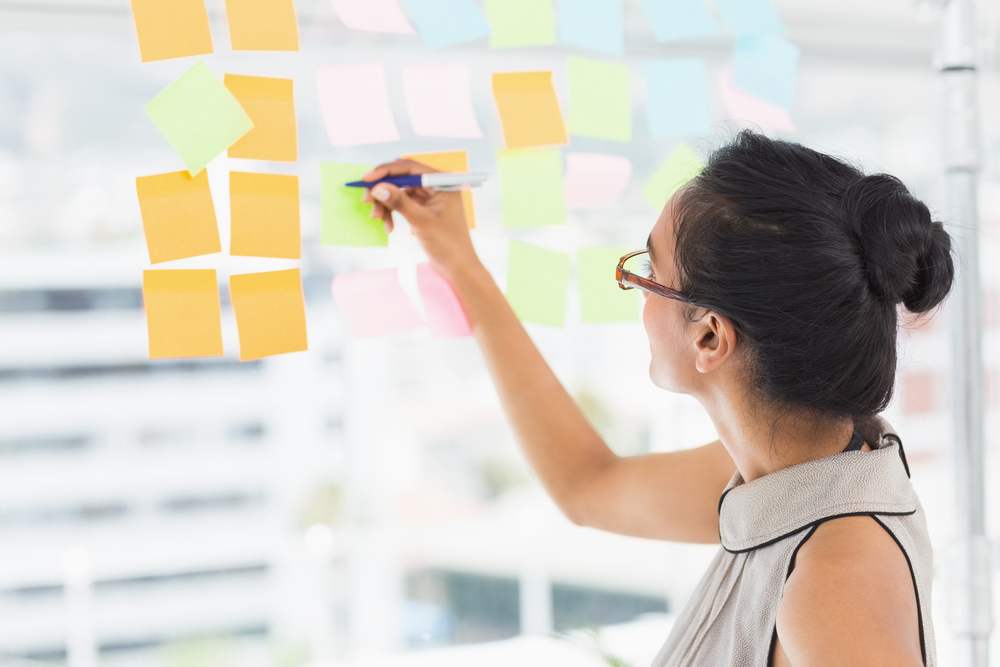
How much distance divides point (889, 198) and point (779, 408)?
210 millimetres

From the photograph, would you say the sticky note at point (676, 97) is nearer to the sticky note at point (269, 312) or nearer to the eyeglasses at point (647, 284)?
the eyeglasses at point (647, 284)

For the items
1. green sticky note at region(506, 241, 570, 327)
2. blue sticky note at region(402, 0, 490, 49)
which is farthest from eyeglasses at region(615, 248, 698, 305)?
blue sticky note at region(402, 0, 490, 49)

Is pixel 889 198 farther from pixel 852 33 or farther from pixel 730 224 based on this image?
pixel 852 33

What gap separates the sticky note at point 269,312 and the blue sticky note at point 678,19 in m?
0.61

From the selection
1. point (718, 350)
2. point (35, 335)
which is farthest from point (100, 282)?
point (718, 350)

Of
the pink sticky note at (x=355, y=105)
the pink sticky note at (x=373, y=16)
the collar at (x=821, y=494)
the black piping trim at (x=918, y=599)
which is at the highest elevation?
the pink sticky note at (x=373, y=16)

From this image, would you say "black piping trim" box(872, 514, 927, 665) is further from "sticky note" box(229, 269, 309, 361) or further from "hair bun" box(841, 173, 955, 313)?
"sticky note" box(229, 269, 309, 361)

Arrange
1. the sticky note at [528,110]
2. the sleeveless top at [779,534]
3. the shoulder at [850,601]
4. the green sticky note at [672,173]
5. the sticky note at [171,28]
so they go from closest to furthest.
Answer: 1. the shoulder at [850,601]
2. the sleeveless top at [779,534]
3. the sticky note at [171,28]
4. the sticky note at [528,110]
5. the green sticky note at [672,173]

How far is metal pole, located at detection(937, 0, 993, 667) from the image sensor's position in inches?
50.0

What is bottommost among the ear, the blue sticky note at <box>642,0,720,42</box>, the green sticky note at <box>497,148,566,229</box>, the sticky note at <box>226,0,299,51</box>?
the ear

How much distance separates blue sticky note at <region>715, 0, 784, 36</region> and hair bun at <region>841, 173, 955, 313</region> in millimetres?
520

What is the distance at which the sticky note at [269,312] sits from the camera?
3.30 feet

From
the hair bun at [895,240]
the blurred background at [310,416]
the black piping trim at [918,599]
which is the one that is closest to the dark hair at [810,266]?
the hair bun at [895,240]

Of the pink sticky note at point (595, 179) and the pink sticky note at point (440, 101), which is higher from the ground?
the pink sticky note at point (440, 101)
